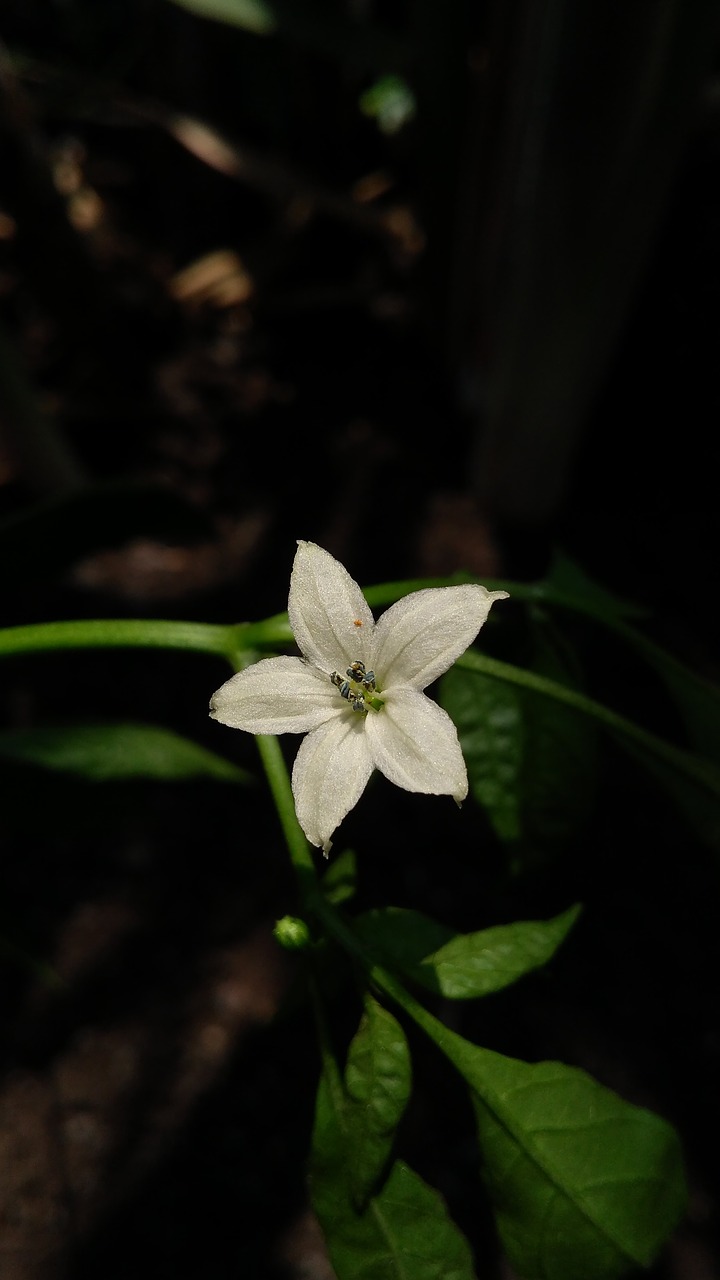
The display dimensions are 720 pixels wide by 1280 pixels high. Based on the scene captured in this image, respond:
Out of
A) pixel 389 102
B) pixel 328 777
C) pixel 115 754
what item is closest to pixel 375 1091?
pixel 328 777

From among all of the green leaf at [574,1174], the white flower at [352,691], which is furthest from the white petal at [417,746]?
the green leaf at [574,1174]

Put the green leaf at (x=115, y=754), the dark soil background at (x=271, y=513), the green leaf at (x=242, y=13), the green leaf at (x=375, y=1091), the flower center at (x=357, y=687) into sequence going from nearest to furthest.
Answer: the green leaf at (x=375, y=1091), the flower center at (x=357, y=687), the green leaf at (x=115, y=754), the dark soil background at (x=271, y=513), the green leaf at (x=242, y=13)

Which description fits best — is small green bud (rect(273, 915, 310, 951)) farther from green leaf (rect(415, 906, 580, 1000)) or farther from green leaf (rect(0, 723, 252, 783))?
green leaf (rect(0, 723, 252, 783))

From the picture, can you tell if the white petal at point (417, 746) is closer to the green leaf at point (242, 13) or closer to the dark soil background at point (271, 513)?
the dark soil background at point (271, 513)

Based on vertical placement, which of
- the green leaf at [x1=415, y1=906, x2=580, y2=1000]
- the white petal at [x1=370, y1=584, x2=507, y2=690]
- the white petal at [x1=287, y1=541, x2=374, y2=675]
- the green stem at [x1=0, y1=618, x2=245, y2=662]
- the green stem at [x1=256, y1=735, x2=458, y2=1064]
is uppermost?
the green stem at [x1=0, y1=618, x2=245, y2=662]

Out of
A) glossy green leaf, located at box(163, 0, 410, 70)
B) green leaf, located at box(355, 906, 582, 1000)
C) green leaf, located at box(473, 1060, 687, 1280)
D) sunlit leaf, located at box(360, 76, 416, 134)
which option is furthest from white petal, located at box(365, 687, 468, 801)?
sunlit leaf, located at box(360, 76, 416, 134)

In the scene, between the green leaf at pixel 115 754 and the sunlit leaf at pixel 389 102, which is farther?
the sunlit leaf at pixel 389 102

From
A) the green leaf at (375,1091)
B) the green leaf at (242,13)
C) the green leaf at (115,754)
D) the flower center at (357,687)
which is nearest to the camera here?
the green leaf at (375,1091)
